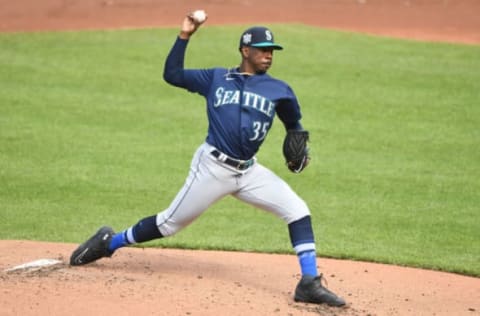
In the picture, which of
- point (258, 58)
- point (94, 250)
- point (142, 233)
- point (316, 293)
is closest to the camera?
point (316, 293)

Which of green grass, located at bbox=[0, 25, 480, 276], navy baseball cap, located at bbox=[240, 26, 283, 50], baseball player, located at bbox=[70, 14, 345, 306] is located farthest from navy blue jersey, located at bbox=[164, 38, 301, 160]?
green grass, located at bbox=[0, 25, 480, 276]

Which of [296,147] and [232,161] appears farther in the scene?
[296,147]

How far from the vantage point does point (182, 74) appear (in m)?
6.97

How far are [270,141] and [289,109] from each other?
5.26 meters

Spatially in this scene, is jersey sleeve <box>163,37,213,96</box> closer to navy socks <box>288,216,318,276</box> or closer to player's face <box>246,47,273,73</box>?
player's face <box>246,47,273,73</box>

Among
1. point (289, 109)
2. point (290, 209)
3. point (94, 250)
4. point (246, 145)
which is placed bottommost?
point (94, 250)

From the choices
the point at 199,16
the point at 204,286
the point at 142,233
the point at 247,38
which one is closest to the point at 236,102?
the point at 247,38

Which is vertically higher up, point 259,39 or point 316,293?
point 259,39

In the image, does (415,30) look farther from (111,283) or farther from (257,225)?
(111,283)

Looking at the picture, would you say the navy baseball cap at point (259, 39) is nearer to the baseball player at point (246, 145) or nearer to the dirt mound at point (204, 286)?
the baseball player at point (246, 145)

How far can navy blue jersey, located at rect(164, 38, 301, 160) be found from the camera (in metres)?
6.80

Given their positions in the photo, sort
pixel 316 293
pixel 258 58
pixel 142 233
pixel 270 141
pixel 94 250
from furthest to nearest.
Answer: pixel 270 141, pixel 94 250, pixel 142 233, pixel 258 58, pixel 316 293

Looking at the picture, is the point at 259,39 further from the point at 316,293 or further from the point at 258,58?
the point at 316,293

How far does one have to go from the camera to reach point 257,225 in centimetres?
942
